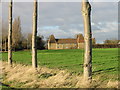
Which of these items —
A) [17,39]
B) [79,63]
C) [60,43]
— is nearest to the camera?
[79,63]

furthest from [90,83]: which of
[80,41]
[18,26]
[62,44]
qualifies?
[62,44]

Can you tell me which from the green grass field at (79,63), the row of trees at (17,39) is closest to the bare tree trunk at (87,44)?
the green grass field at (79,63)

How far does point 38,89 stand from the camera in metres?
6.36

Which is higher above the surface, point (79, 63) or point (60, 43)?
point (60, 43)

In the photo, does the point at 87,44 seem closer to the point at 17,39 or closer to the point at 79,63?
the point at 79,63

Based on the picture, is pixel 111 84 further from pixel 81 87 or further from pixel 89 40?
pixel 89 40

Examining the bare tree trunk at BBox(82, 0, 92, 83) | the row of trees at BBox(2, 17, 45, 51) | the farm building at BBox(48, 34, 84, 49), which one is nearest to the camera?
the bare tree trunk at BBox(82, 0, 92, 83)

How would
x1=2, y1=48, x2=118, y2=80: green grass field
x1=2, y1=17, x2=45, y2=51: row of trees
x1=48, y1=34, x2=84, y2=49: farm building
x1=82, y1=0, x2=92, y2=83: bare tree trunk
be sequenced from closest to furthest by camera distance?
x1=82, y1=0, x2=92, y2=83: bare tree trunk
x1=2, y1=48, x2=118, y2=80: green grass field
x1=2, y1=17, x2=45, y2=51: row of trees
x1=48, y1=34, x2=84, y2=49: farm building

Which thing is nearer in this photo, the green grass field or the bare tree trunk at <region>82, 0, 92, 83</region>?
the bare tree trunk at <region>82, 0, 92, 83</region>

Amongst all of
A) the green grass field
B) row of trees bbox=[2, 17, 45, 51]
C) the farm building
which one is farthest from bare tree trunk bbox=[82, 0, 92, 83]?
the farm building

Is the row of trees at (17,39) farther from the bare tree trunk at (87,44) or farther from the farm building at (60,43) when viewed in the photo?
the bare tree trunk at (87,44)

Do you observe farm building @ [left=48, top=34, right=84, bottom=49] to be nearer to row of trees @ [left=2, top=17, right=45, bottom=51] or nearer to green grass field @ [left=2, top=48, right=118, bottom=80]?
row of trees @ [left=2, top=17, right=45, bottom=51]

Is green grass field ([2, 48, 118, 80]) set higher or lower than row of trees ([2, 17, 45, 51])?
lower

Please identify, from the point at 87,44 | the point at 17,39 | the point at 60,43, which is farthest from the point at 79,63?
the point at 60,43
